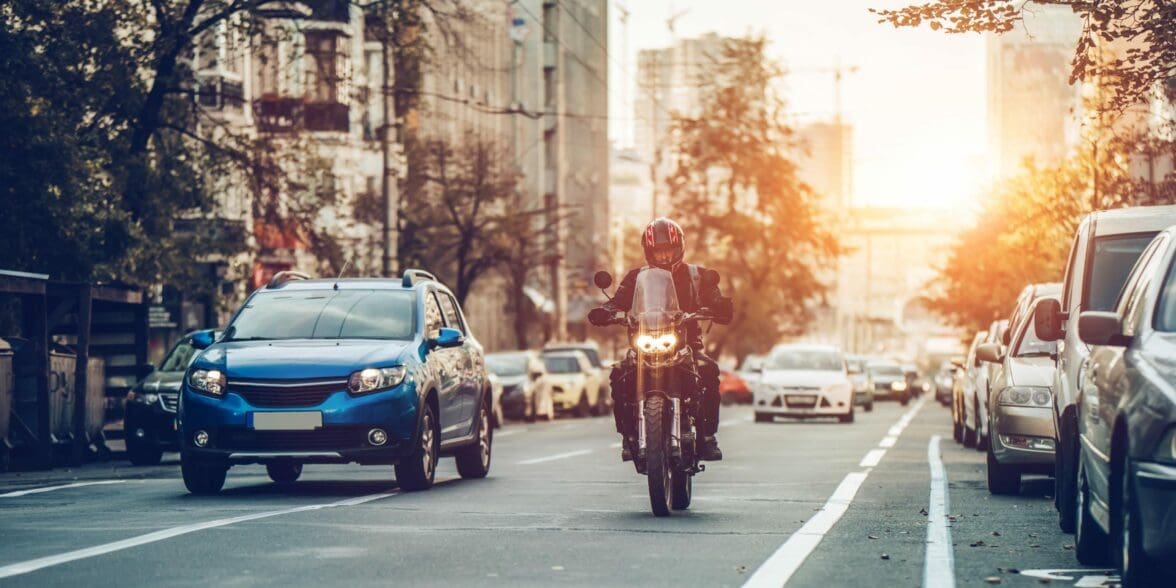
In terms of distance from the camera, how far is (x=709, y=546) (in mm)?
11609

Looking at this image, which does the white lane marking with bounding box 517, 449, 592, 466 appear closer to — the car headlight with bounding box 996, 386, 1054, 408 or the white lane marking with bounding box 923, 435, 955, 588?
the white lane marking with bounding box 923, 435, 955, 588

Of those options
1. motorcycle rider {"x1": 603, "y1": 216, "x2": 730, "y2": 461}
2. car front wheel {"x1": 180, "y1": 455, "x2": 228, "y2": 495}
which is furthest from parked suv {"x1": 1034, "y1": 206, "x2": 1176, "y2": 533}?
car front wheel {"x1": 180, "y1": 455, "x2": 228, "y2": 495}

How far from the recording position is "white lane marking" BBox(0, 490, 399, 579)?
10.1 meters

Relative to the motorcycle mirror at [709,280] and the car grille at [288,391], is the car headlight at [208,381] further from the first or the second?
the motorcycle mirror at [709,280]

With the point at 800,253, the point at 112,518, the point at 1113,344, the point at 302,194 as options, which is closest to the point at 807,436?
the point at 302,194

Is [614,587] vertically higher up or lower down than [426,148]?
lower down

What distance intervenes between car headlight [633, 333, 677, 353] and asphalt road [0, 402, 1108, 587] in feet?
3.48

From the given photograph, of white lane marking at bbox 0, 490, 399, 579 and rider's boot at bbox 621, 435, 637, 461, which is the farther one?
rider's boot at bbox 621, 435, 637, 461

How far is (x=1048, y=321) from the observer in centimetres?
Answer: 1409

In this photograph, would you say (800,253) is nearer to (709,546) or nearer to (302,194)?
(302,194)

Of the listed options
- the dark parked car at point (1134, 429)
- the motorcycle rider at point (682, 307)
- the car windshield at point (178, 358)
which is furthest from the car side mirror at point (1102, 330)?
the car windshield at point (178, 358)

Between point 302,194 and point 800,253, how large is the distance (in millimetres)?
48059

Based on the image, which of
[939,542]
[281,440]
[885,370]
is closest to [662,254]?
[939,542]

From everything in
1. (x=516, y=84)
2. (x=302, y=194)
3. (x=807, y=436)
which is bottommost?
(x=807, y=436)
